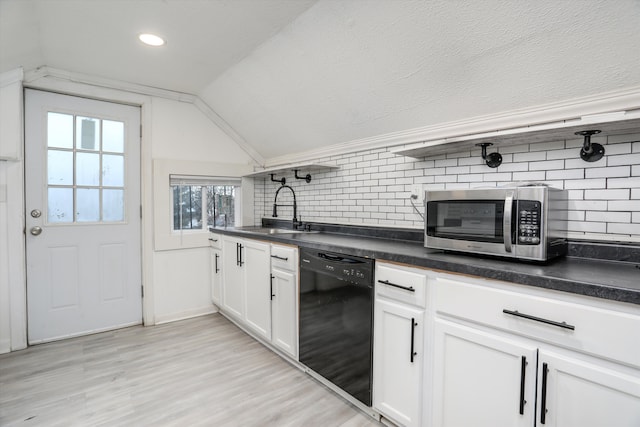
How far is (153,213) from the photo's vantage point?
10.8 ft

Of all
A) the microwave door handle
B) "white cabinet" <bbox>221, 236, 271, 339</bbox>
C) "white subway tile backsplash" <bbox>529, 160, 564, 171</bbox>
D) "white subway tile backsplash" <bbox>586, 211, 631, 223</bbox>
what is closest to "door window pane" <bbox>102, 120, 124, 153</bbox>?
"white cabinet" <bbox>221, 236, 271, 339</bbox>

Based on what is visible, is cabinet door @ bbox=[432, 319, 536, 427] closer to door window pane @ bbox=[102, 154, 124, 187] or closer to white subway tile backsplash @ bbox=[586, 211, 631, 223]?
white subway tile backsplash @ bbox=[586, 211, 631, 223]

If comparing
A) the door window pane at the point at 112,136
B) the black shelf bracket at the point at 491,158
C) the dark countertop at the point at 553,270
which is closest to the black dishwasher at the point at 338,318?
the dark countertop at the point at 553,270

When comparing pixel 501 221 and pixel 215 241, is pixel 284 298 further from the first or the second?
pixel 501 221

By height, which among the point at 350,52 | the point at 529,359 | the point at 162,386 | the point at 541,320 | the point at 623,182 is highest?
the point at 350,52

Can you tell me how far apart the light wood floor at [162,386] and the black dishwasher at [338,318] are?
20 cm

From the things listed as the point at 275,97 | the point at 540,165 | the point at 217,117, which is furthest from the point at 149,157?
the point at 540,165

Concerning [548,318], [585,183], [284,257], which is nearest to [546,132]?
[585,183]

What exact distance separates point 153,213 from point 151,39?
5.48ft

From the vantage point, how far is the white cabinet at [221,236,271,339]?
2.62 meters

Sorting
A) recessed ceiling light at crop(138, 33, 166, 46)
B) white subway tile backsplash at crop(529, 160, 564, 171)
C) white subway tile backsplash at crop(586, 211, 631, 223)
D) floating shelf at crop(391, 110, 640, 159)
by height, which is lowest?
white subway tile backsplash at crop(586, 211, 631, 223)

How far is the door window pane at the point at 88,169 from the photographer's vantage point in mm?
2982

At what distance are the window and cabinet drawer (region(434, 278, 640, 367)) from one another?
9.51 ft

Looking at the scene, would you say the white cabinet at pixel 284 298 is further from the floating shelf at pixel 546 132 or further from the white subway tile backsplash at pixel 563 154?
the white subway tile backsplash at pixel 563 154
